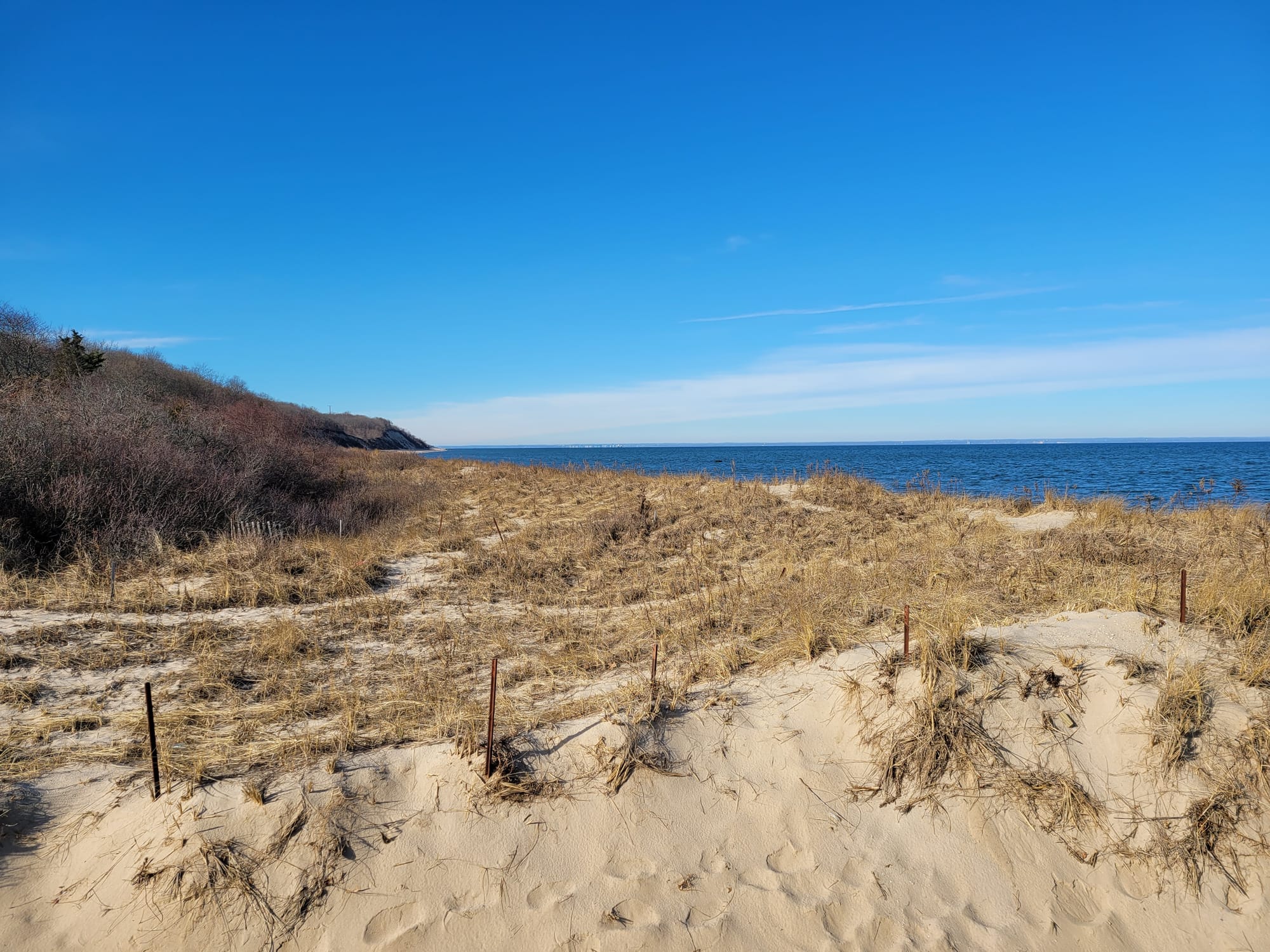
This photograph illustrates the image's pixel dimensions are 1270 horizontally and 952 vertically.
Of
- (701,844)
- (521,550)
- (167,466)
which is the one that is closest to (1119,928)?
(701,844)

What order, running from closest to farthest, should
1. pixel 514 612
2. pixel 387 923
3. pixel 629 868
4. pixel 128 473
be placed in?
pixel 387 923
pixel 629 868
pixel 514 612
pixel 128 473

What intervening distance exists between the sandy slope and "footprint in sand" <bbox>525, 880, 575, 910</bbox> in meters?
0.01

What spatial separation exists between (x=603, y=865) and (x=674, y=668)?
219 cm

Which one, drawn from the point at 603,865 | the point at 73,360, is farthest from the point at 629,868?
the point at 73,360

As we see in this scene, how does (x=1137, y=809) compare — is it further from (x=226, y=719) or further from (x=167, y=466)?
(x=167, y=466)

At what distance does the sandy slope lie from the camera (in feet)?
11.7

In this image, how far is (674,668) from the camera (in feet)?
19.6

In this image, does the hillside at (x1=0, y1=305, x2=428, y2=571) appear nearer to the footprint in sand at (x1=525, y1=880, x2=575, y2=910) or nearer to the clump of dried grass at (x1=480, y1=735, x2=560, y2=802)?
the clump of dried grass at (x1=480, y1=735, x2=560, y2=802)

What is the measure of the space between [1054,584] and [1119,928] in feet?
13.2

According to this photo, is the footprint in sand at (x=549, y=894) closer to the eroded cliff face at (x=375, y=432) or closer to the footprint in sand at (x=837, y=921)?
the footprint in sand at (x=837, y=921)

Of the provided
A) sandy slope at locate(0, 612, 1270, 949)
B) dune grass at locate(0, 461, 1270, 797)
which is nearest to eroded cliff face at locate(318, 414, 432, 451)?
dune grass at locate(0, 461, 1270, 797)

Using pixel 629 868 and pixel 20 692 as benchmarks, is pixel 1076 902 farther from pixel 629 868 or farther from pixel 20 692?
pixel 20 692

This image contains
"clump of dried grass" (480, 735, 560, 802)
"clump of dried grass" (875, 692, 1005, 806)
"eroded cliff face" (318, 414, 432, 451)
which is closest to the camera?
"clump of dried grass" (480, 735, 560, 802)

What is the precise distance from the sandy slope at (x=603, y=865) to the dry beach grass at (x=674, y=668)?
0.05m
